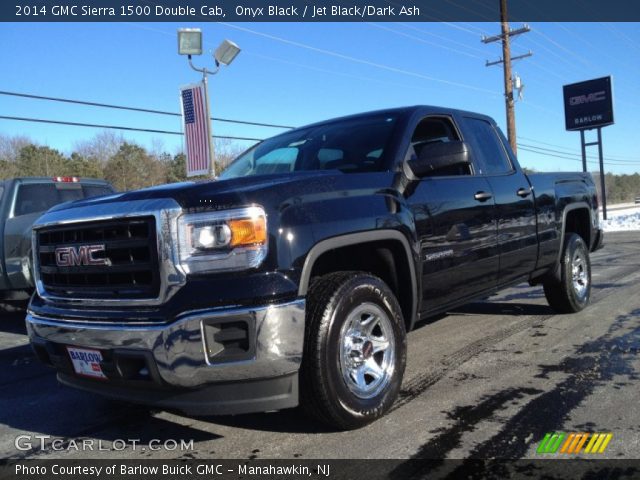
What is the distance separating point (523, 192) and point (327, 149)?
2018 mm

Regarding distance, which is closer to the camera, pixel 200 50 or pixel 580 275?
pixel 580 275

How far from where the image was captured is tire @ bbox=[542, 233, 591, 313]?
5.78 m

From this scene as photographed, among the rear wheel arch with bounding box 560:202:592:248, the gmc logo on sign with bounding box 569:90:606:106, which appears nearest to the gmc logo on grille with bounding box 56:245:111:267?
the rear wheel arch with bounding box 560:202:592:248

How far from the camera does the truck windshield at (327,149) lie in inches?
153

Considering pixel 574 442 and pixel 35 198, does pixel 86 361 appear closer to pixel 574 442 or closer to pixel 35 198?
pixel 574 442

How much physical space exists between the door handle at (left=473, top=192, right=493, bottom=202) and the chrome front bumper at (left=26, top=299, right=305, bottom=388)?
2202mm

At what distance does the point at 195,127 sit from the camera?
15.3 metres

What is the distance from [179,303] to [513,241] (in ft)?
10.5

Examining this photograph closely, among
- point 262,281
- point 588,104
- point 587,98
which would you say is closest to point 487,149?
point 262,281

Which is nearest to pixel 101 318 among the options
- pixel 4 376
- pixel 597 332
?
pixel 4 376

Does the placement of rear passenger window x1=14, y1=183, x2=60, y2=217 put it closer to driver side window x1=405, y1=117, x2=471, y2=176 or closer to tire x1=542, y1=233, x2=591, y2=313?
driver side window x1=405, y1=117, x2=471, y2=176

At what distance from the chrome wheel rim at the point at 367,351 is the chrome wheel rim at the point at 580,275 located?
140 inches

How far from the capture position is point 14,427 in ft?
11.6

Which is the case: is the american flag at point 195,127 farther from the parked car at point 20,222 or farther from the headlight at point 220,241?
the headlight at point 220,241
